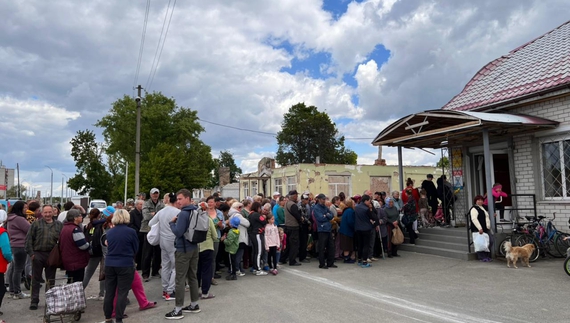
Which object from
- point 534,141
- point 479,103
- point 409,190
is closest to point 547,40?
point 479,103

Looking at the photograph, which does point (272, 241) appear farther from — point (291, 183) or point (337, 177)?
point (337, 177)

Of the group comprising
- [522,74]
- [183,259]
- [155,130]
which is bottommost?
[183,259]

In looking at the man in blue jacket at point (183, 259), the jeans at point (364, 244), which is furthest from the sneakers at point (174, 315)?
the jeans at point (364, 244)

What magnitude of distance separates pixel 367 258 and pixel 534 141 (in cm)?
579

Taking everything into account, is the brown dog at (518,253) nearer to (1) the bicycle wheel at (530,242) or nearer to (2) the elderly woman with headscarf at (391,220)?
(1) the bicycle wheel at (530,242)

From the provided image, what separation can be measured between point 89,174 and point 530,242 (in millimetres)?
61504

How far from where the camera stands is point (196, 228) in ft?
21.7

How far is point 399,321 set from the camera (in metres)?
5.91

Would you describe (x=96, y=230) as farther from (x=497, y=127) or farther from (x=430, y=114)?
(x=497, y=127)

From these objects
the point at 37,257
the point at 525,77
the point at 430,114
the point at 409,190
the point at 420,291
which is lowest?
the point at 420,291

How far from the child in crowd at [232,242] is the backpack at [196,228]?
8.04ft

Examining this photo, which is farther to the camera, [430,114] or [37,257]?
[430,114]

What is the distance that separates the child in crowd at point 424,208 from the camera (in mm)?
13492

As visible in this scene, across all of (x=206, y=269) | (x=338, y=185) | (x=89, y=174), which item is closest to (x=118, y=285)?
(x=206, y=269)
